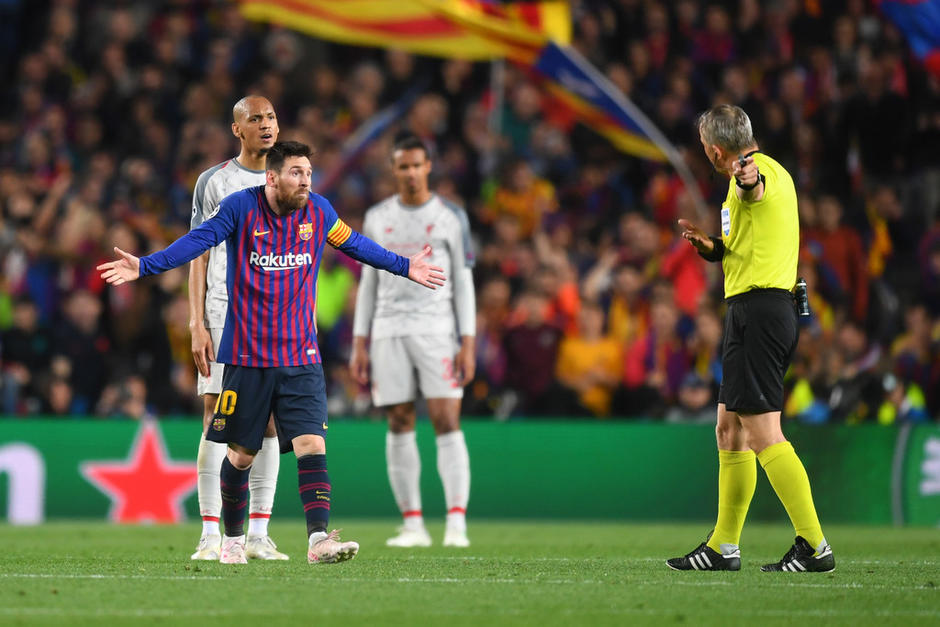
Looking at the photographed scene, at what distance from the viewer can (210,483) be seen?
8.46 m

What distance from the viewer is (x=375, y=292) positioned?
10562mm

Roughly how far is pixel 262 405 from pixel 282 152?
52.4 inches

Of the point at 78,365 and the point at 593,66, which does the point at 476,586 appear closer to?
the point at 78,365

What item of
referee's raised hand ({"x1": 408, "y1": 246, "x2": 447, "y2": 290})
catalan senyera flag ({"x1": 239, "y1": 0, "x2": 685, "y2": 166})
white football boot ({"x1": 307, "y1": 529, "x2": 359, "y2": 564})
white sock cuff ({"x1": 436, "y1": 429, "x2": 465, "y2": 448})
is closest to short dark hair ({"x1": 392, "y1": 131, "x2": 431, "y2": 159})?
white sock cuff ({"x1": 436, "y1": 429, "x2": 465, "y2": 448})

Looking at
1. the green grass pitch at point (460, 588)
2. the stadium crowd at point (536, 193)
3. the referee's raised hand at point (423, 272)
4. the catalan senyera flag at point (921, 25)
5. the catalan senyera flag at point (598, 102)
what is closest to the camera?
the green grass pitch at point (460, 588)

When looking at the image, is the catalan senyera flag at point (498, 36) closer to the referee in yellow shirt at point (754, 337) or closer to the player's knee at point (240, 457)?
the referee in yellow shirt at point (754, 337)

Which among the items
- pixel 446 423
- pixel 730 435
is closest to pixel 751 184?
pixel 730 435

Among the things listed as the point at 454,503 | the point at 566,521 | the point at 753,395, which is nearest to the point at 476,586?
the point at 753,395

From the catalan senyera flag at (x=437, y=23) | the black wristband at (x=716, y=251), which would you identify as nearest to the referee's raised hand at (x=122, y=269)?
the black wristband at (x=716, y=251)

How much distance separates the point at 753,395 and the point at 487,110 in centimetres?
1096

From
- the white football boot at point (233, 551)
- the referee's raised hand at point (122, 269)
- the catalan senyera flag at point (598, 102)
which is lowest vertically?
the white football boot at point (233, 551)

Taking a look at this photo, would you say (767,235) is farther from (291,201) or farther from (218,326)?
(218,326)

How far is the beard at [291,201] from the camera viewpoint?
772 cm

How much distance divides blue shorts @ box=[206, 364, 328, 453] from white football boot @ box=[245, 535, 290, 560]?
0.88 meters
